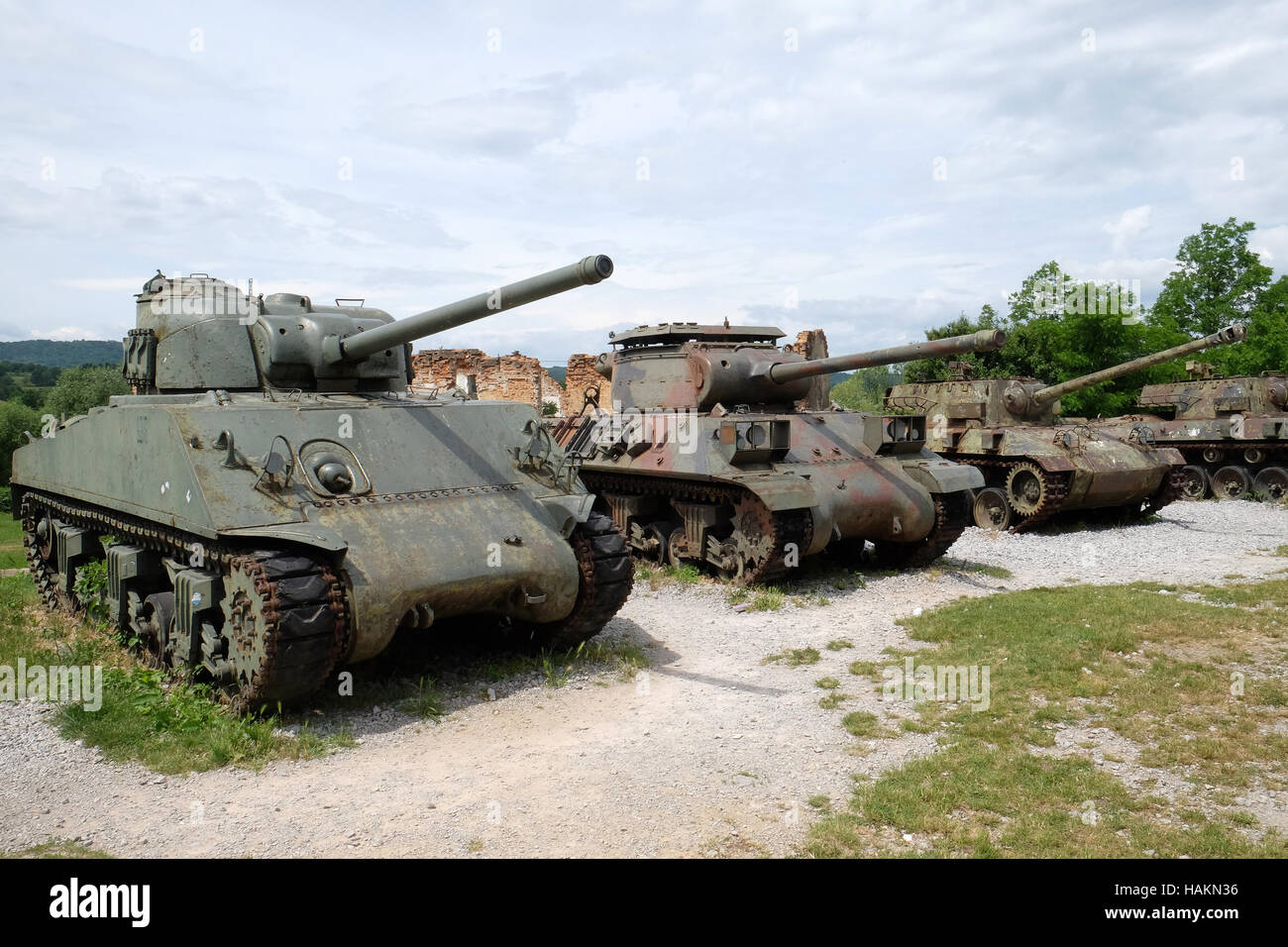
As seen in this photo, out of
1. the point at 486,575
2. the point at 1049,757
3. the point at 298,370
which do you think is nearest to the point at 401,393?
the point at 298,370

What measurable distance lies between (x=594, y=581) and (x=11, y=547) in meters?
24.6

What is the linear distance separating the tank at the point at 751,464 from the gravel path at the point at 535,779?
2.40 meters

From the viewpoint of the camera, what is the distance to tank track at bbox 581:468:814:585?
10680 mm

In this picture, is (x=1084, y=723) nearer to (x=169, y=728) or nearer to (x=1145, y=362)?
(x=169, y=728)

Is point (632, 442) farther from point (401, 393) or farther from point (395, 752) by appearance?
point (395, 752)

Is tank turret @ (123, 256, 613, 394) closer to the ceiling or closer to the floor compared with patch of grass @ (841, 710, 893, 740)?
closer to the ceiling

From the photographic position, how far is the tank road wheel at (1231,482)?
19938mm

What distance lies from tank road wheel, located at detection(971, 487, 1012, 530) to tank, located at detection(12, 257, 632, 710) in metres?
10.1

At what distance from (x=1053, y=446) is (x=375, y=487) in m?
12.0

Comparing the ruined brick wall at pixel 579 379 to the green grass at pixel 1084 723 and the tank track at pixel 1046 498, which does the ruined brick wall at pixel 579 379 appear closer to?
the tank track at pixel 1046 498

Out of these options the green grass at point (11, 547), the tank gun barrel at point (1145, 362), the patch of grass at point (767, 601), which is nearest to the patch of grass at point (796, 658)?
the patch of grass at point (767, 601)

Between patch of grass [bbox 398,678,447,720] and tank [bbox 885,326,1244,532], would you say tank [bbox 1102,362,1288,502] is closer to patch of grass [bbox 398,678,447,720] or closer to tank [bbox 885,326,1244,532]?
tank [bbox 885,326,1244,532]

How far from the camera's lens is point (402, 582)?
652 cm

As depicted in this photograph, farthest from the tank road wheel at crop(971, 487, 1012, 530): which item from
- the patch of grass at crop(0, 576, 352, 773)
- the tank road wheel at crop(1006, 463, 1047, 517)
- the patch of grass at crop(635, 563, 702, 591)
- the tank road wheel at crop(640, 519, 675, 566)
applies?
the patch of grass at crop(0, 576, 352, 773)
